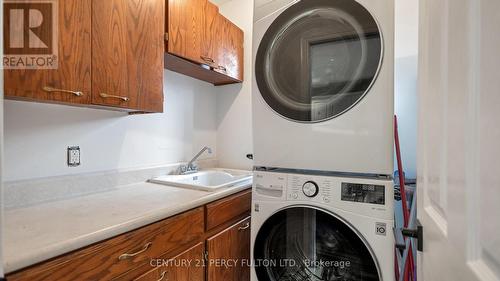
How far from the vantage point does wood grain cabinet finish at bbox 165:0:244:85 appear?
145 cm

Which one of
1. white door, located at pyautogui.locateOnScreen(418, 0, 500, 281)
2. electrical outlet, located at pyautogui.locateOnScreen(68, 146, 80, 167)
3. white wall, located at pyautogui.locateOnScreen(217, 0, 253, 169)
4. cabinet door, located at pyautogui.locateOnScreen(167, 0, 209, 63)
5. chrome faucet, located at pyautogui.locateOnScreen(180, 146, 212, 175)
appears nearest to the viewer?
white door, located at pyautogui.locateOnScreen(418, 0, 500, 281)

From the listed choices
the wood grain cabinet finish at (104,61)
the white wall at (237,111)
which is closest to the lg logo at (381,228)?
the wood grain cabinet finish at (104,61)

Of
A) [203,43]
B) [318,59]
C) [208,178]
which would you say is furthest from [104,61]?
[208,178]

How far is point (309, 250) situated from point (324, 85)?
2.80ft

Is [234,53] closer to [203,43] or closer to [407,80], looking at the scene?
[203,43]

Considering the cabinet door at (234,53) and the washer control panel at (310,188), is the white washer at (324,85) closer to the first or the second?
the washer control panel at (310,188)

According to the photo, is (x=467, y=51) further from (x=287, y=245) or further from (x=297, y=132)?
(x=287, y=245)

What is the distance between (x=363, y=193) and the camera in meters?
1.01

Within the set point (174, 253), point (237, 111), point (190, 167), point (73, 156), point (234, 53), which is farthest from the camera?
point (237, 111)

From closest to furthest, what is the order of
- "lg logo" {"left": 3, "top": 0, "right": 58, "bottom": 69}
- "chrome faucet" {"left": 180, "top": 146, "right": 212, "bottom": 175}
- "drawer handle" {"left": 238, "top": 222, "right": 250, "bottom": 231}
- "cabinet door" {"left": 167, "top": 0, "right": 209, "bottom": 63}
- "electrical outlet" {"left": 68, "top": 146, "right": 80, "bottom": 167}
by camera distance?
"lg logo" {"left": 3, "top": 0, "right": 58, "bottom": 69} → "electrical outlet" {"left": 68, "top": 146, "right": 80, "bottom": 167} → "cabinet door" {"left": 167, "top": 0, "right": 209, "bottom": 63} → "drawer handle" {"left": 238, "top": 222, "right": 250, "bottom": 231} → "chrome faucet" {"left": 180, "top": 146, "right": 212, "bottom": 175}

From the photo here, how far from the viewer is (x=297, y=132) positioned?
115 centimetres

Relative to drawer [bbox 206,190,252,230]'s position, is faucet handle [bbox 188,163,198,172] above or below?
above

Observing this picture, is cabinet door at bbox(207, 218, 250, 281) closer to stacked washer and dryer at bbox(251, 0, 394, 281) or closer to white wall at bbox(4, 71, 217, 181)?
stacked washer and dryer at bbox(251, 0, 394, 281)

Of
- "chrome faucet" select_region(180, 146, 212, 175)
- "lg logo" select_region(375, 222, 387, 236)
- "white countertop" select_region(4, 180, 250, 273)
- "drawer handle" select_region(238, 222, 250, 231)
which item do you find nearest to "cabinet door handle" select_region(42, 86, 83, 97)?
"white countertop" select_region(4, 180, 250, 273)
